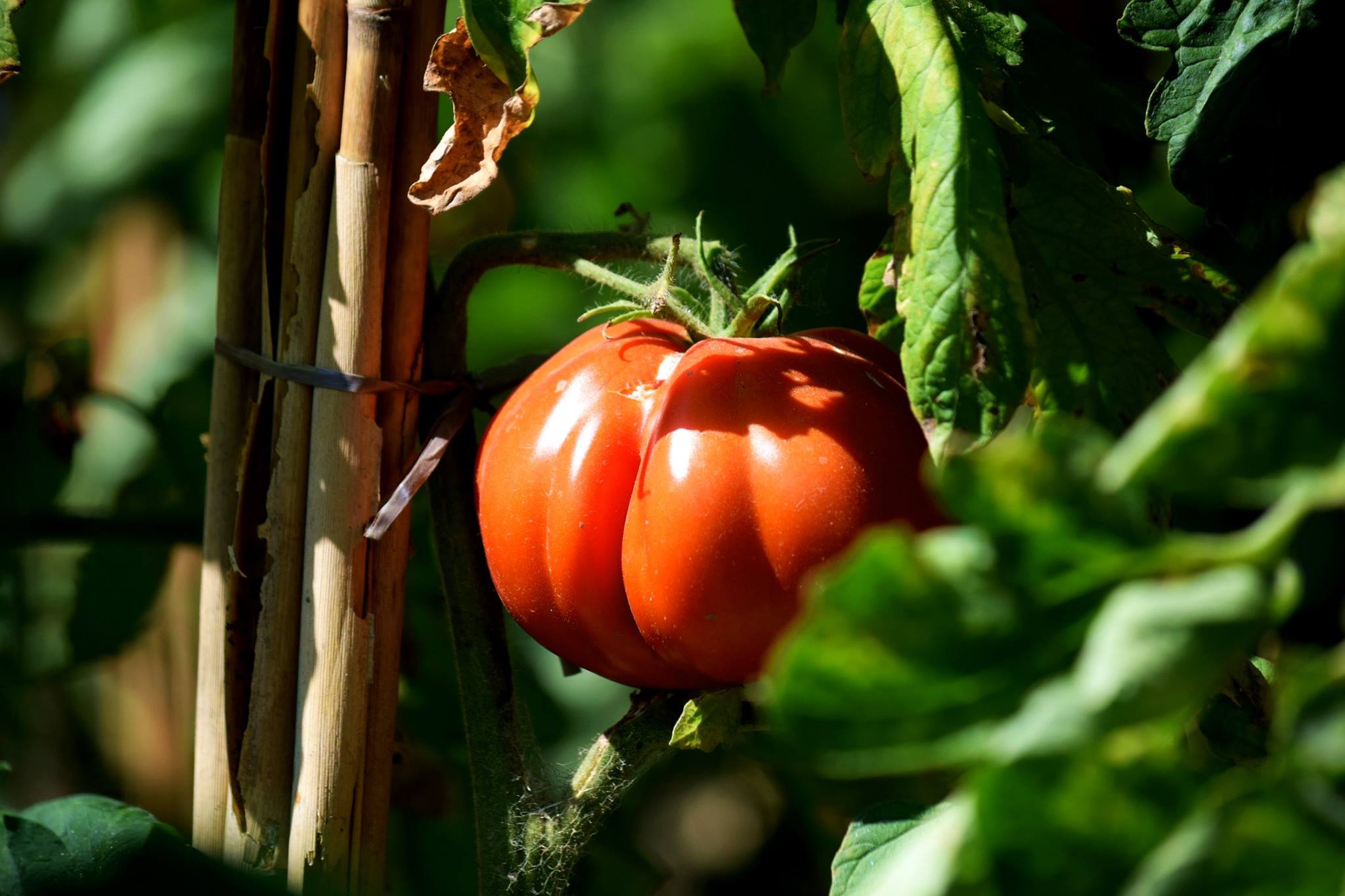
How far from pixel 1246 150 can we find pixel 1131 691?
47cm

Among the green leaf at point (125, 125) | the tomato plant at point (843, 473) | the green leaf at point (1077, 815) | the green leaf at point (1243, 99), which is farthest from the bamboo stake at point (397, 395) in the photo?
the green leaf at point (125, 125)

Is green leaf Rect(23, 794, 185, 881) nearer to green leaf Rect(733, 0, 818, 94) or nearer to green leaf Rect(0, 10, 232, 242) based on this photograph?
green leaf Rect(733, 0, 818, 94)

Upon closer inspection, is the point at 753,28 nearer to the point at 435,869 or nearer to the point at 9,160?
the point at 435,869

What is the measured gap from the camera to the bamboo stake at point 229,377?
0.73m

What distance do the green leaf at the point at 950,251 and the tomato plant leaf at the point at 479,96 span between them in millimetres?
166

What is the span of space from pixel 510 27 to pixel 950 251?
→ 0.75ft

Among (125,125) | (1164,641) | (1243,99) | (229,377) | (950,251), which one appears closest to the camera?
(1164,641)

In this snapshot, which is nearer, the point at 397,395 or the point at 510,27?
the point at 510,27

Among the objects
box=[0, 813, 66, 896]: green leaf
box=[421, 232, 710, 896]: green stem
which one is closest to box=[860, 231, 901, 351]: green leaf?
box=[421, 232, 710, 896]: green stem

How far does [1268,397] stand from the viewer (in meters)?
0.27

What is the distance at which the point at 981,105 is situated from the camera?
1.77 feet

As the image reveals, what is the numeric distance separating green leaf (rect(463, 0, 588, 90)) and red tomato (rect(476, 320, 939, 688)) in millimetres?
155

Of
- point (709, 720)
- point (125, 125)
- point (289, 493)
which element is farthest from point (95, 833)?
point (125, 125)

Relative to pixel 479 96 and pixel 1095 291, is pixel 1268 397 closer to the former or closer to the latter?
pixel 1095 291
